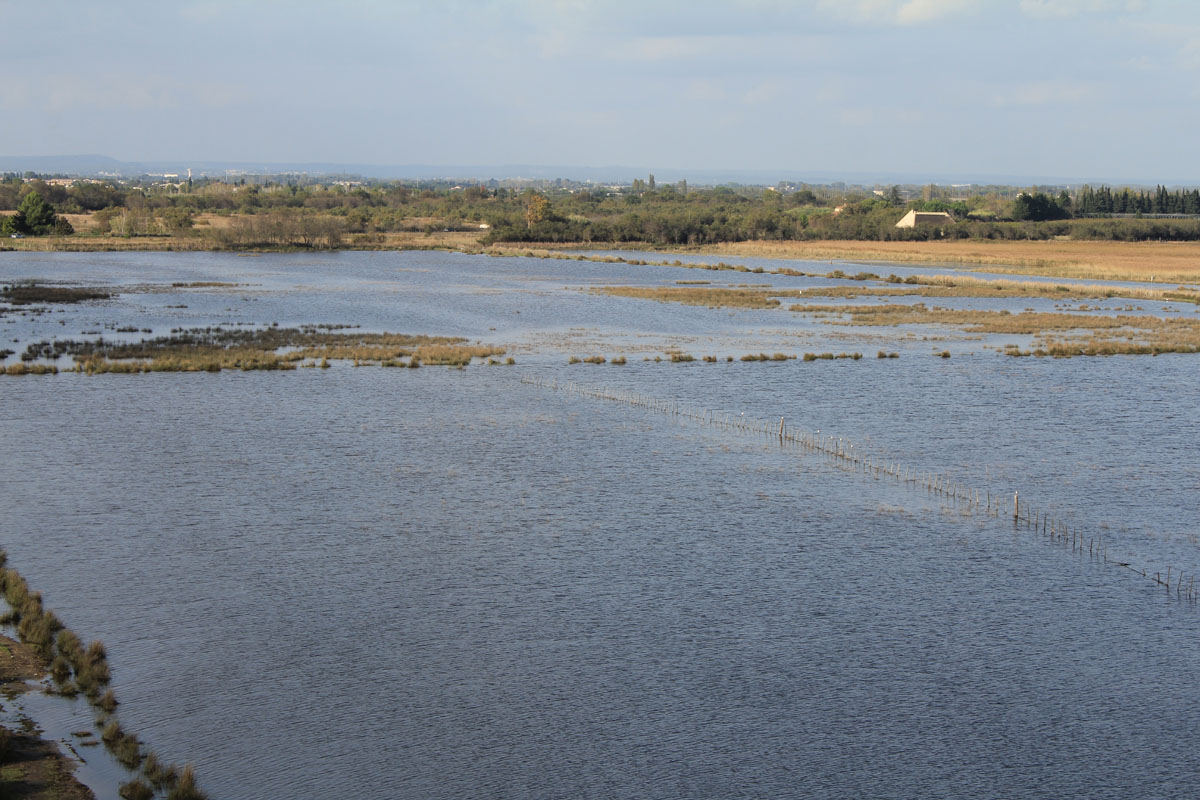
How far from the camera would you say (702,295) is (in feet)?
261

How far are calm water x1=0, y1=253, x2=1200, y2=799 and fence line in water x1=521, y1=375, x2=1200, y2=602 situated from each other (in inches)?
23.4

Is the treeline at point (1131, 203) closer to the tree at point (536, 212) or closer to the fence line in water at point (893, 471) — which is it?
the tree at point (536, 212)

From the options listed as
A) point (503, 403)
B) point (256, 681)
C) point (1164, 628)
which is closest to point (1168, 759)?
point (1164, 628)

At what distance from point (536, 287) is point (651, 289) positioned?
31.9 feet

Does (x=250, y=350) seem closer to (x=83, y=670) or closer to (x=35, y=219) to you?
(x=83, y=670)

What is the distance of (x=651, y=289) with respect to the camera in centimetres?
8381

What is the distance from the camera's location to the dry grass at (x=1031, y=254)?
9912 cm

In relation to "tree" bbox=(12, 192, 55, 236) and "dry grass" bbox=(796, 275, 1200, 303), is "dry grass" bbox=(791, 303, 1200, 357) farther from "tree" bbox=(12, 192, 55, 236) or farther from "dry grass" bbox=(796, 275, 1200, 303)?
"tree" bbox=(12, 192, 55, 236)

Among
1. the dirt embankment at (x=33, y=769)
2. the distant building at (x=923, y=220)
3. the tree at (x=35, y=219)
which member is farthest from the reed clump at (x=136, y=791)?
the distant building at (x=923, y=220)

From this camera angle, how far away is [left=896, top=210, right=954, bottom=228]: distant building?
14988 centimetres

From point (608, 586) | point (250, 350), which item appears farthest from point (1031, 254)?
point (608, 586)

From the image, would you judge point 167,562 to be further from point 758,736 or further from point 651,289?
point 651,289

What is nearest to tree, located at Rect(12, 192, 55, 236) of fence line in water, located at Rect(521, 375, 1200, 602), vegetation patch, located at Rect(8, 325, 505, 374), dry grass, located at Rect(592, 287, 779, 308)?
dry grass, located at Rect(592, 287, 779, 308)

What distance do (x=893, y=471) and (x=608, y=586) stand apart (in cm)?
1200
